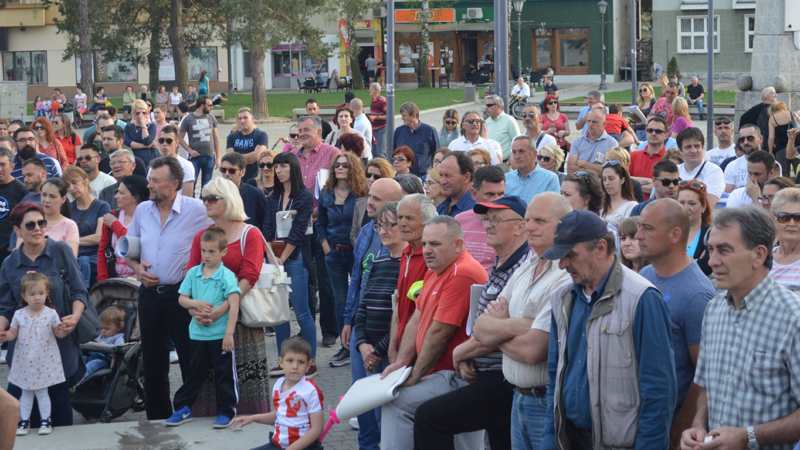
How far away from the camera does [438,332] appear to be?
7457 millimetres

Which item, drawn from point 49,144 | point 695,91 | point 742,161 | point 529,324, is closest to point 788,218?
point 529,324

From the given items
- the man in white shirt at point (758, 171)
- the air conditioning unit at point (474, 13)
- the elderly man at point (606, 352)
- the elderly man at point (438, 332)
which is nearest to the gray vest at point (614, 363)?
the elderly man at point (606, 352)

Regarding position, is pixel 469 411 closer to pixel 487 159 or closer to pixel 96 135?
pixel 487 159

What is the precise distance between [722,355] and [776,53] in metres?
19.2

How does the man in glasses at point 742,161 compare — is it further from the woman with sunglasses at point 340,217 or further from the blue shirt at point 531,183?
the woman with sunglasses at point 340,217

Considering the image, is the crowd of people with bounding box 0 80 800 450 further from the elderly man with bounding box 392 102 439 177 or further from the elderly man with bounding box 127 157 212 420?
the elderly man with bounding box 392 102 439 177

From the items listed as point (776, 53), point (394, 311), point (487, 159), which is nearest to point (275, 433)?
point (394, 311)

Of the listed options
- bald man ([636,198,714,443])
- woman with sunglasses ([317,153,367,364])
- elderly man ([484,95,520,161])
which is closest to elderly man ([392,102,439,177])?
elderly man ([484,95,520,161])

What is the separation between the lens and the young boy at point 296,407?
812 cm

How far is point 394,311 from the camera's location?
8305 mm

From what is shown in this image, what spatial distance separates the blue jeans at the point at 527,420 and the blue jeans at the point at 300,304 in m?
4.69

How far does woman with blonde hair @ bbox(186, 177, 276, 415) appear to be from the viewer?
31.6 ft

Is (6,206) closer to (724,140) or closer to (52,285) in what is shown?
(52,285)

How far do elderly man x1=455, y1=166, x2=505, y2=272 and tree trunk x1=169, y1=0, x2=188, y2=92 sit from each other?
145 feet
